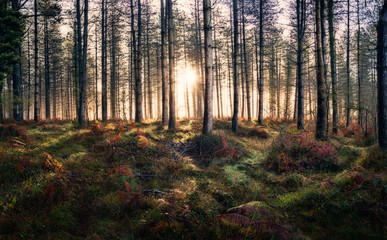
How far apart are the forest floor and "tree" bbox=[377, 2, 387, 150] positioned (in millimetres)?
800

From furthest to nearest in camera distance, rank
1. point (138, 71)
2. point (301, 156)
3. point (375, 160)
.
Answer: point (138, 71)
point (301, 156)
point (375, 160)

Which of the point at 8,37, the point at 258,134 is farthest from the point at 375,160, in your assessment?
the point at 8,37

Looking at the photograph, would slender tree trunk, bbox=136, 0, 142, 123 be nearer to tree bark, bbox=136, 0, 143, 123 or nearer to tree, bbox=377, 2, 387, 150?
tree bark, bbox=136, 0, 143, 123

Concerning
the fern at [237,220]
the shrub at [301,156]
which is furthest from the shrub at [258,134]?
the fern at [237,220]

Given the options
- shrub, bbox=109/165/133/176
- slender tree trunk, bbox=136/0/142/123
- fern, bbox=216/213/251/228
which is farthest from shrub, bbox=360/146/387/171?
slender tree trunk, bbox=136/0/142/123

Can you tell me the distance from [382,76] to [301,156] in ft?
12.6

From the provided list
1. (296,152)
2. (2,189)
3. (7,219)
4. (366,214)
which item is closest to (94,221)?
(7,219)

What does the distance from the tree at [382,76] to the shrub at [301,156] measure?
1580 mm

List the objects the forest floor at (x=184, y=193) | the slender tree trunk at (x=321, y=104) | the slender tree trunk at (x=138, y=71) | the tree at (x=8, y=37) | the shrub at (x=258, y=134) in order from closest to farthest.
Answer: the forest floor at (x=184, y=193), the slender tree trunk at (x=321, y=104), the tree at (x=8, y=37), the shrub at (x=258, y=134), the slender tree trunk at (x=138, y=71)

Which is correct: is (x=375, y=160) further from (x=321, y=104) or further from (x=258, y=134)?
(x=258, y=134)

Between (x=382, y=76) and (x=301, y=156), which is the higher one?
(x=382, y=76)

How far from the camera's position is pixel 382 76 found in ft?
22.9

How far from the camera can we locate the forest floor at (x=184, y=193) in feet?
11.9

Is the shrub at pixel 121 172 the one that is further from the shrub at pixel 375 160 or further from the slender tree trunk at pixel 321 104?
the slender tree trunk at pixel 321 104
